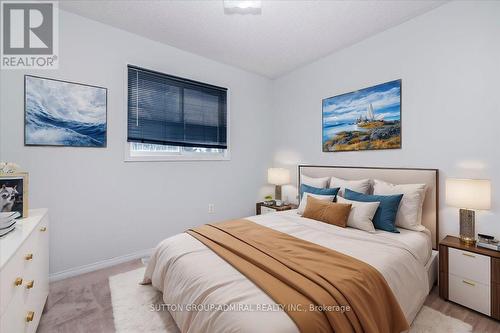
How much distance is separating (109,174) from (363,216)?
9.27 ft

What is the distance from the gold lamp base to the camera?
81.2 inches

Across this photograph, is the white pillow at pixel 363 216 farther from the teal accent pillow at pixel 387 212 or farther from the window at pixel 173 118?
the window at pixel 173 118

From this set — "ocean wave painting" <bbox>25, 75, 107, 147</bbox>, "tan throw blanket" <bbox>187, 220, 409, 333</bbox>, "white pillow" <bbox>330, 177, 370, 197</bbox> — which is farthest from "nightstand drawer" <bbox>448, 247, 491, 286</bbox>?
"ocean wave painting" <bbox>25, 75, 107, 147</bbox>

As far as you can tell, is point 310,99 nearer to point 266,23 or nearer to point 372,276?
point 266,23

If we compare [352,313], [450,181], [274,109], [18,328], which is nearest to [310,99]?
[274,109]

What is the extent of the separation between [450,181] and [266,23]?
2.44 m

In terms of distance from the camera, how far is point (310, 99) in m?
3.68

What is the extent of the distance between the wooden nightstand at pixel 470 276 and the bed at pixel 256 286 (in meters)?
0.14

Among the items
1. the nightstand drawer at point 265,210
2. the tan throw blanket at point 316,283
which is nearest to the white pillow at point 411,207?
the tan throw blanket at point 316,283

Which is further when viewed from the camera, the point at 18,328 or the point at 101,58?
the point at 101,58

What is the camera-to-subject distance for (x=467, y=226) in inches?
82.7

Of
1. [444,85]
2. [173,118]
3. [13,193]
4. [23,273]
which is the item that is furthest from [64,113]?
[444,85]

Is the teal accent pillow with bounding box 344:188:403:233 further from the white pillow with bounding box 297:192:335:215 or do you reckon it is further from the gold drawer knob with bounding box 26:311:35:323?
the gold drawer knob with bounding box 26:311:35:323

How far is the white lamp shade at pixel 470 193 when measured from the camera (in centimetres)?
196
